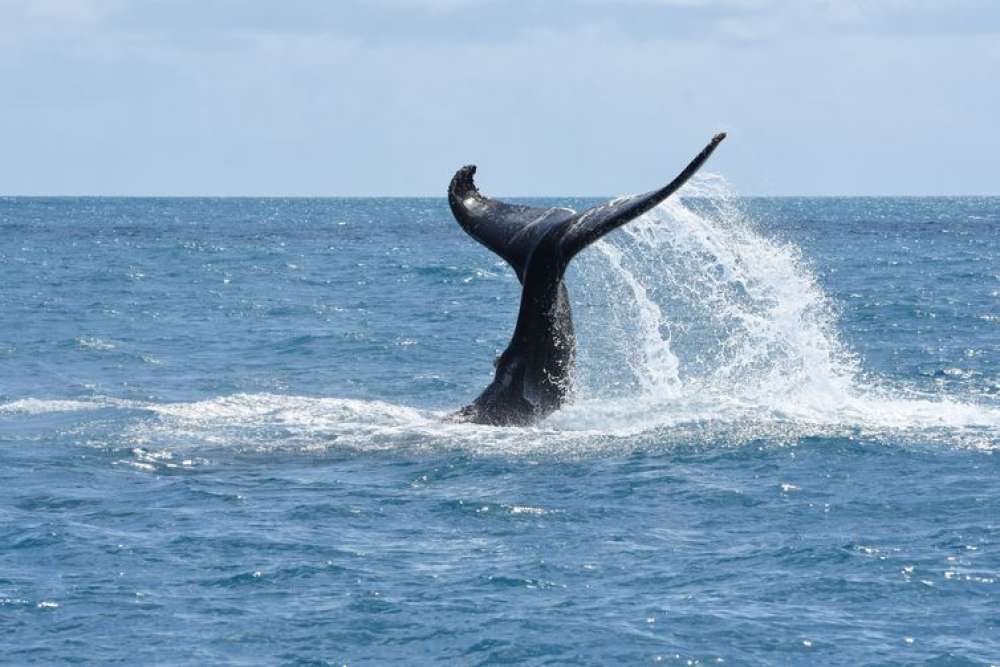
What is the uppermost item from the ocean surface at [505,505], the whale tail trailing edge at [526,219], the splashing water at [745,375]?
the whale tail trailing edge at [526,219]

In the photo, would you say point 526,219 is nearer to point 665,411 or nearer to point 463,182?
point 463,182

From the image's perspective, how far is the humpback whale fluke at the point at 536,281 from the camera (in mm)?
14984

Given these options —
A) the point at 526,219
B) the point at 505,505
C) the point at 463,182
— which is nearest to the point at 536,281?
the point at 526,219

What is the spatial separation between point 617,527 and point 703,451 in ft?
9.98

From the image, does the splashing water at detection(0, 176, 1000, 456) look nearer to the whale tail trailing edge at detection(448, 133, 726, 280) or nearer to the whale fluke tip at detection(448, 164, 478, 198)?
the whale tail trailing edge at detection(448, 133, 726, 280)

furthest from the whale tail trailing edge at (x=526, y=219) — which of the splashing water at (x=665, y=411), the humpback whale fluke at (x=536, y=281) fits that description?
the splashing water at (x=665, y=411)

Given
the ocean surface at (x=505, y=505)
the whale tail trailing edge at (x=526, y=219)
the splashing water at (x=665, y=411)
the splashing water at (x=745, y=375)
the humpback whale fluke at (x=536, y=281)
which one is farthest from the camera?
the splashing water at (x=745, y=375)

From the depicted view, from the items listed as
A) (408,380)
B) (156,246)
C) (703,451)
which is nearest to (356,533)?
(703,451)

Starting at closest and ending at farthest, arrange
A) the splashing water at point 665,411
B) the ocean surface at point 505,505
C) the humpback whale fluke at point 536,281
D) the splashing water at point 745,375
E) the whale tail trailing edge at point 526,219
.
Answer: the ocean surface at point 505,505 < the whale tail trailing edge at point 526,219 < the humpback whale fluke at point 536,281 < the splashing water at point 665,411 < the splashing water at point 745,375

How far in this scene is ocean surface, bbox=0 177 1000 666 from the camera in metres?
10.1

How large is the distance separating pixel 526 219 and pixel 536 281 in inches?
26.1

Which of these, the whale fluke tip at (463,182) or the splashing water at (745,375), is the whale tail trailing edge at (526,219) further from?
the splashing water at (745,375)

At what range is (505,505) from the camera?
→ 43.1ft

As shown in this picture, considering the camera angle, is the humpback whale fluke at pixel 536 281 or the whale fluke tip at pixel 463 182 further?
the whale fluke tip at pixel 463 182
